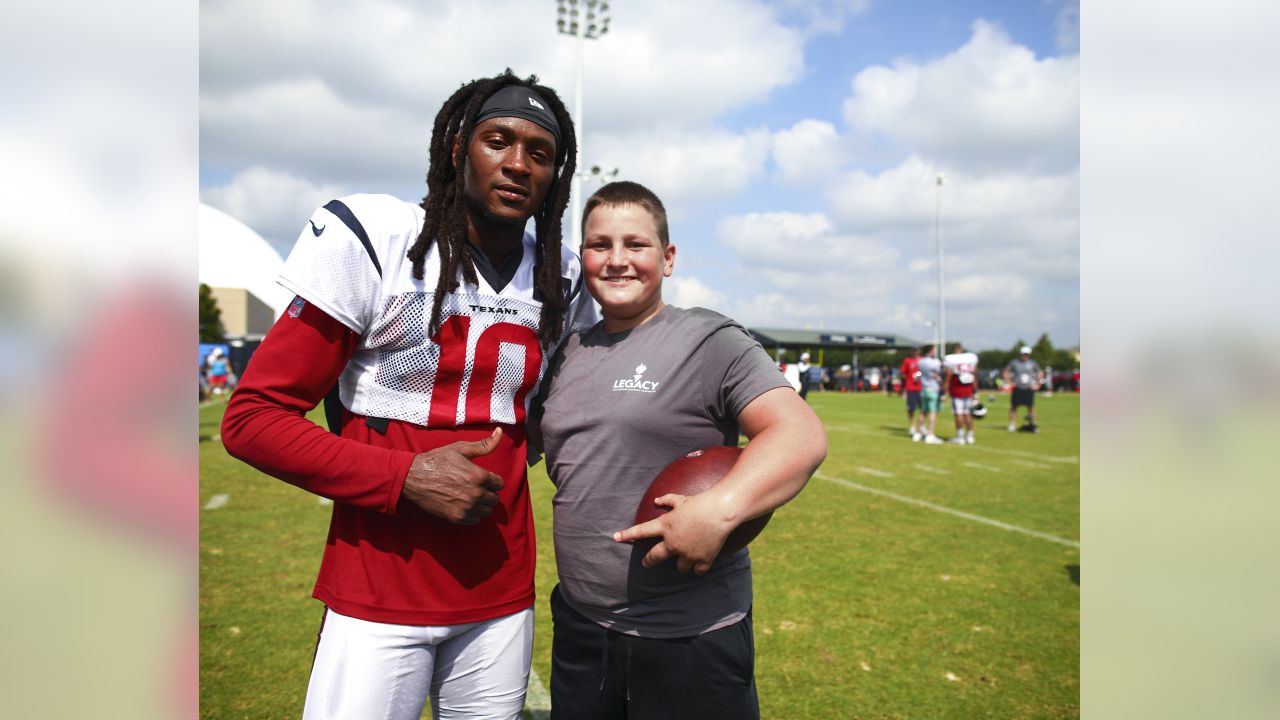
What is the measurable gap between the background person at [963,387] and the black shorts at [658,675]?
40.9 feet

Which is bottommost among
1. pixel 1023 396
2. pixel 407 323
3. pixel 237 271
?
pixel 1023 396

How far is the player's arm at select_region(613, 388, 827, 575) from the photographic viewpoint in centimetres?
151

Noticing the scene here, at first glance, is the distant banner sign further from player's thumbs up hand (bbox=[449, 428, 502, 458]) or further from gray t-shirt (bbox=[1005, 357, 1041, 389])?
player's thumbs up hand (bbox=[449, 428, 502, 458])

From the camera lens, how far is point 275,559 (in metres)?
5.62

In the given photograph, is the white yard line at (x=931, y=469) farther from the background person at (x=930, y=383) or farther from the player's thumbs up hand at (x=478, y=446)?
the player's thumbs up hand at (x=478, y=446)

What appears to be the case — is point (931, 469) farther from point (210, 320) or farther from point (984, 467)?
point (210, 320)

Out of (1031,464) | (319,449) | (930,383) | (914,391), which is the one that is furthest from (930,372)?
(319,449)

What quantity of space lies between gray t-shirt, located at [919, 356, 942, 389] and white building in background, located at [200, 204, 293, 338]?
53.0 m

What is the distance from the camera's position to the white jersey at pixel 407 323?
64.0 inches

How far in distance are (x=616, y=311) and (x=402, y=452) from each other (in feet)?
2.19

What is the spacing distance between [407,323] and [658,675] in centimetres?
104

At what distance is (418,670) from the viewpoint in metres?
1.73
